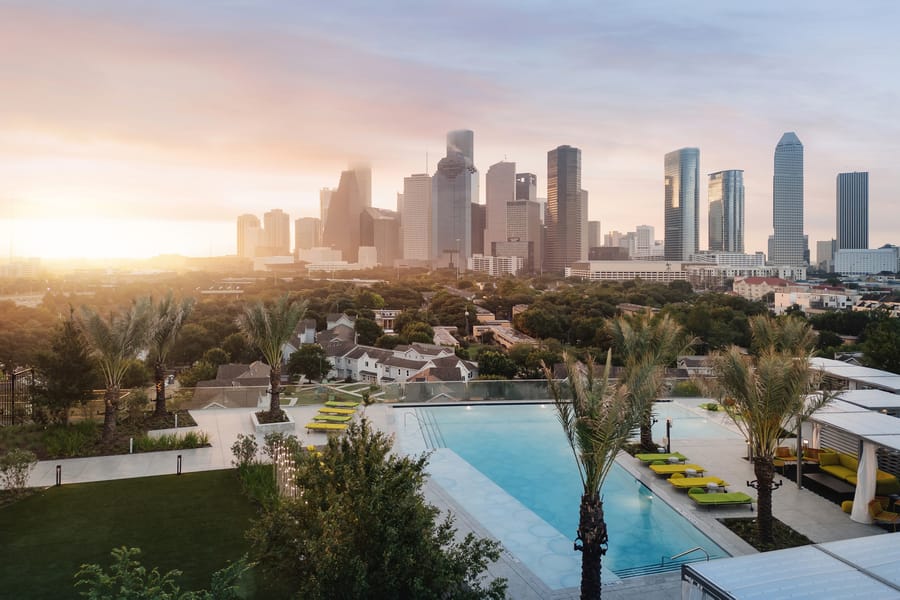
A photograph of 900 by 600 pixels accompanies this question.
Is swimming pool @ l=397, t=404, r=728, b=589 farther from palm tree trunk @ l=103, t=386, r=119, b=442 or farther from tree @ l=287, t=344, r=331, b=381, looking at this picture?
tree @ l=287, t=344, r=331, b=381

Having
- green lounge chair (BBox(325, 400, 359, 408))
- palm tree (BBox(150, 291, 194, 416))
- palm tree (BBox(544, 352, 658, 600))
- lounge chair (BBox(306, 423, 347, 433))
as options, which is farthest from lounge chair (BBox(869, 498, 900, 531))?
palm tree (BBox(150, 291, 194, 416))

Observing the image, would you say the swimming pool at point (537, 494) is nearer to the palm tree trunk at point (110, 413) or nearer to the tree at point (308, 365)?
the palm tree trunk at point (110, 413)

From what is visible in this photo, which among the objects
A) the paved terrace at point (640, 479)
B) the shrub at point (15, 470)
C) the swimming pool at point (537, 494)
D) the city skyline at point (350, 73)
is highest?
the city skyline at point (350, 73)

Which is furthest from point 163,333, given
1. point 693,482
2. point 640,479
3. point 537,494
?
point 693,482

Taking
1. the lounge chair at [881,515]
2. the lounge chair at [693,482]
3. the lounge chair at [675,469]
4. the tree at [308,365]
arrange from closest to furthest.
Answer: the lounge chair at [881,515]
the lounge chair at [693,482]
the lounge chair at [675,469]
the tree at [308,365]

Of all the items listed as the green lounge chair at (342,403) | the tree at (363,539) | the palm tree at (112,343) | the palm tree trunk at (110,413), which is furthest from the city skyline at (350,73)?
the tree at (363,539)

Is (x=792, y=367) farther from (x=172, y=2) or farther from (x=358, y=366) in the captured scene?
(x=358, y=366)

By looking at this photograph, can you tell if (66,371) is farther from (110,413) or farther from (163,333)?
(163,333)
